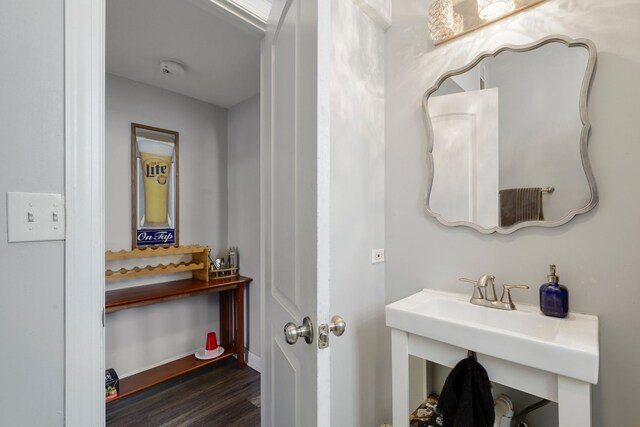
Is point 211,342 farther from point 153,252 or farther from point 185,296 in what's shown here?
point 153,252

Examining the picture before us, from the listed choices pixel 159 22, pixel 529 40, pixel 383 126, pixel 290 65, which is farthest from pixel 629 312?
pixel 159 22

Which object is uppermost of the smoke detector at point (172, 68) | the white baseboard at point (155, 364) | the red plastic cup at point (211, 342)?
the smoke detector at point (172, 68)

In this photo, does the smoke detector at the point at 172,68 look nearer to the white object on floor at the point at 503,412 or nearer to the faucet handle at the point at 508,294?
the faucet handle at the point at 508,294

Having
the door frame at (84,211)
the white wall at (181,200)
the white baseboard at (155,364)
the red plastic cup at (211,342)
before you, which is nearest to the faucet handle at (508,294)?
the door frame at (84,211)

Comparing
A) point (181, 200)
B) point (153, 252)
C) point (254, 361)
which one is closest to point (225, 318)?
point (254, 361)

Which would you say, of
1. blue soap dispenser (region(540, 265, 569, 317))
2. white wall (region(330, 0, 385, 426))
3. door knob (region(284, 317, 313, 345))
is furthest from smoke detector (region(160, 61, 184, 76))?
blue soap dispenser (region(540, 265, 569, 317))

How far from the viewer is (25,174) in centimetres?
68

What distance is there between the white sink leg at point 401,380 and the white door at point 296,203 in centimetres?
46

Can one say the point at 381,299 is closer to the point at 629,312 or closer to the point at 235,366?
the point at 629,312

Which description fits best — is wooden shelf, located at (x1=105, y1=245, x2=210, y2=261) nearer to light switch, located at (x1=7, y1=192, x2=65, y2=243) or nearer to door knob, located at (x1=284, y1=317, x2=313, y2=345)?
light switch, located at (x1=7, y1=192, x2=65, y2=243)

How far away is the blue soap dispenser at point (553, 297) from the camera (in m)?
1.03

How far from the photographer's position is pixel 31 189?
69 cm

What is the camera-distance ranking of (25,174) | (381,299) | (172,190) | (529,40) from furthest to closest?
1. (172,190)
2. (381,299)
3. (529,40)
4. (25,174)

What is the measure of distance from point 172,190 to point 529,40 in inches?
99.1
